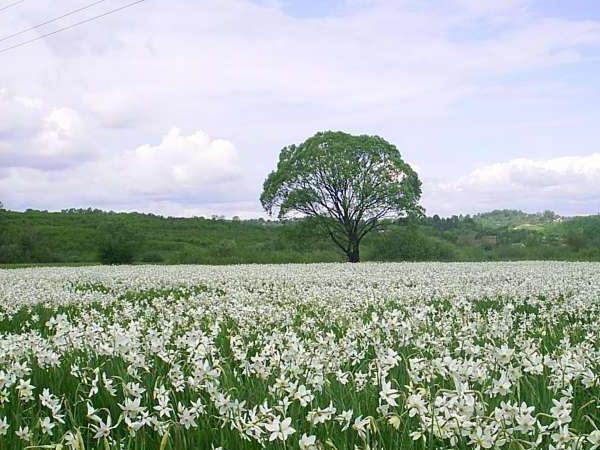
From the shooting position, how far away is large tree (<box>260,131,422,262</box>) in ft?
156

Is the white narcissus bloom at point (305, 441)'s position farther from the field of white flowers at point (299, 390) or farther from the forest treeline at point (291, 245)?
the forest treeline at point (291, 245)

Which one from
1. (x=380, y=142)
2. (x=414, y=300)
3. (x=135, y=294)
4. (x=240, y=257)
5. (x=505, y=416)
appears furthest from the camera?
(x=380, y=142)

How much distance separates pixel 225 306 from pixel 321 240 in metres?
39.1

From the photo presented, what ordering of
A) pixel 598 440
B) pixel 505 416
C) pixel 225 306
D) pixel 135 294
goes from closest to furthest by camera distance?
1. pixel 598 440
2. pixel 505 416
3. pixel 225 306
4. pixel 135 294

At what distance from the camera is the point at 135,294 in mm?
16656

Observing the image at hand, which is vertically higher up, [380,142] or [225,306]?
Answer: [380,142]

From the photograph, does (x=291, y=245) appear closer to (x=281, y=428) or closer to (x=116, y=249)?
(x=116, y=249)

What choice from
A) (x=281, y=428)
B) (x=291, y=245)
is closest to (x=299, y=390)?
(x=281, y=428)

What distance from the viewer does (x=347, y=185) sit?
48219 mm

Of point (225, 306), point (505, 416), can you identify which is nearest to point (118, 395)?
point (505, 416)

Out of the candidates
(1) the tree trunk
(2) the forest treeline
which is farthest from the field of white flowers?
(1) the tree trunk

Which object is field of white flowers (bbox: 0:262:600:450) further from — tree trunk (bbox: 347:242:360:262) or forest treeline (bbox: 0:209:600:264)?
tree trunk (bbox: 347:242:360:262)

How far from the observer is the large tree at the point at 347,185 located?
47.5m

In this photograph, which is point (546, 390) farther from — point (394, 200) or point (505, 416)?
point (394, 200)
